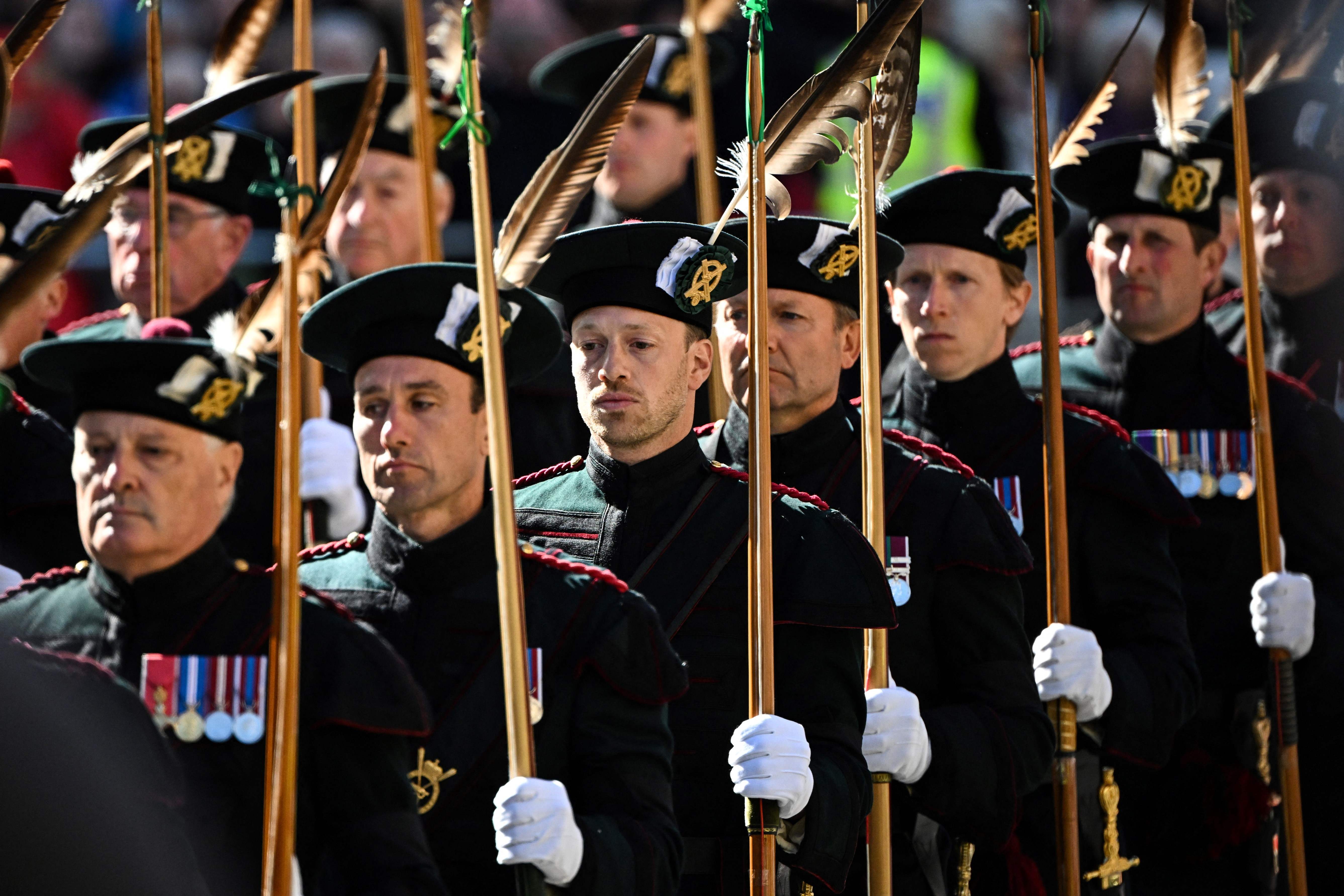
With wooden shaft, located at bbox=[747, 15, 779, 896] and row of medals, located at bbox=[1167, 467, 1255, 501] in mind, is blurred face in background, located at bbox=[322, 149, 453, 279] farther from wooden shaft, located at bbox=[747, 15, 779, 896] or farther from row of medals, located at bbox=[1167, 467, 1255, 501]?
wooden shaft, located at bbox=[747, 15, 779, 896]

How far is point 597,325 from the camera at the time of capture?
518 cm

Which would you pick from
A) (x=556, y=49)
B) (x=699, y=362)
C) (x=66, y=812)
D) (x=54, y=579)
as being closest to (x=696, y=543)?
(x=699, y=362)

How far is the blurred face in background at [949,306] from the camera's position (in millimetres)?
6359

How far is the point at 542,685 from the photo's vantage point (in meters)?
4.68

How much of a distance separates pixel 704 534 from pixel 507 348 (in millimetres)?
614

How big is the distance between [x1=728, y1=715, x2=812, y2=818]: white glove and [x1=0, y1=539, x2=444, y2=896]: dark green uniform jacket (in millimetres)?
714

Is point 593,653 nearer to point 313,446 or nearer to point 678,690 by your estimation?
point 678,690

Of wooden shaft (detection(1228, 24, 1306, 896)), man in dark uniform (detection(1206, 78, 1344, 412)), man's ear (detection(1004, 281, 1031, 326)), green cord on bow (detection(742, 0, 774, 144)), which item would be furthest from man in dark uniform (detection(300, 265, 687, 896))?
man in dark uniform (detection(1206, 78, 1344, 412))

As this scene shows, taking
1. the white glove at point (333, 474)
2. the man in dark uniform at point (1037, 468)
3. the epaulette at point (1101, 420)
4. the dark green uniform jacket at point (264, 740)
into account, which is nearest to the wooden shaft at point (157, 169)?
the white glove at point (333, 474)

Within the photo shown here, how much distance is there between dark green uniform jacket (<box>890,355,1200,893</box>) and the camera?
6008mm

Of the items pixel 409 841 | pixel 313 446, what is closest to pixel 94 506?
pixel 409 841

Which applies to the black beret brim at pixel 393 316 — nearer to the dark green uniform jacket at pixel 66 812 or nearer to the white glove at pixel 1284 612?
the dark green uniform jacket at pixel 66 812

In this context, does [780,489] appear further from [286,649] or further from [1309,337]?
[1309,337]

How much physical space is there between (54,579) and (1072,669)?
2567 mm
